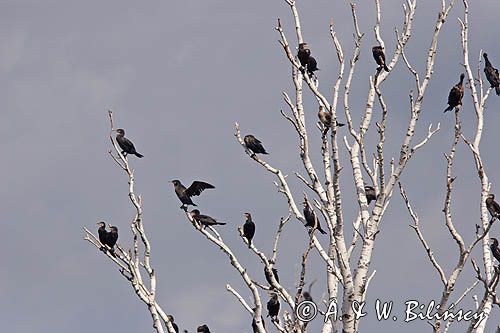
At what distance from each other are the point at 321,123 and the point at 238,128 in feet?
4.19

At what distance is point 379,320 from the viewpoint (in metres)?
11.2

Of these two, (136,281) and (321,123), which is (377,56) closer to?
(321,123)

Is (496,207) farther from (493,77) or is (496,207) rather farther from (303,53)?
(303,53)

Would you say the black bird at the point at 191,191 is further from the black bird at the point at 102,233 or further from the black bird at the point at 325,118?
the black bird at the point at 325,118

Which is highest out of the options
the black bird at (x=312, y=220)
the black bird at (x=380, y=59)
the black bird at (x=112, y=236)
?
the black bird at (x=112, y=236)

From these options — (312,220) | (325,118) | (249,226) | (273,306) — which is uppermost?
(249,226)

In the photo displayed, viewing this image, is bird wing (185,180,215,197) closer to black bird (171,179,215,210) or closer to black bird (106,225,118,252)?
black bird (171,179,215,210)

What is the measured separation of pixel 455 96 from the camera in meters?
14.8

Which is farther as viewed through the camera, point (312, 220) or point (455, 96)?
point (455, 96)

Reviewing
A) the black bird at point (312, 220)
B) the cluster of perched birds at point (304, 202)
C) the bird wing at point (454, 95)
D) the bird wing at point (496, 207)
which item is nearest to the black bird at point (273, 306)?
the cluster of perched birds at point (304, 202)

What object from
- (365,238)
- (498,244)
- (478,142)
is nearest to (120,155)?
(365,238)

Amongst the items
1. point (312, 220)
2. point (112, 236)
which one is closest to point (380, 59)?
point (312, 220)

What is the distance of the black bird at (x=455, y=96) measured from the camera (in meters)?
14.7

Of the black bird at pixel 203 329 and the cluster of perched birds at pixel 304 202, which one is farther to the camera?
the black bird at pixel 203 329
